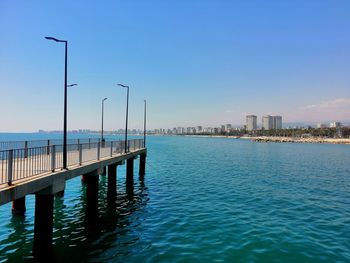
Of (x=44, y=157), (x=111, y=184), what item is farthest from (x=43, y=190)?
Result: (x=111, y=184)

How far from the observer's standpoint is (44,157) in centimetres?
1475

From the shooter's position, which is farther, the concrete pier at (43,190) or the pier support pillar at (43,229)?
the pier support pillar at (43,229)

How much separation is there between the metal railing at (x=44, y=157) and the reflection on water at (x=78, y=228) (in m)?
2.98

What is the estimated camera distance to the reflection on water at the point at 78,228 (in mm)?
11711

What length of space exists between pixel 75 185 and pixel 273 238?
66.0 ft

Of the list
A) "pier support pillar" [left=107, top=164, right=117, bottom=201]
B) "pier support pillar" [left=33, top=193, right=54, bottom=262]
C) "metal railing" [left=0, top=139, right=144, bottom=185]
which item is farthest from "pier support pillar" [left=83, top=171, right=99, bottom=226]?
"pier support pillar" [left=33, top=193, right=54, bottom=262]

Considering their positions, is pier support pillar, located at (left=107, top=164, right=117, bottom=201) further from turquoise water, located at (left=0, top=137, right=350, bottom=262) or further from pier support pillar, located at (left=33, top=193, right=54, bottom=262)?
pier support pillar, located at (left=33, top=193, right=54, bottom=262)

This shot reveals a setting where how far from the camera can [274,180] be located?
31.2 m

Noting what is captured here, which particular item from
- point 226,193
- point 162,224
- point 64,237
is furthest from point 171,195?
point 64,237

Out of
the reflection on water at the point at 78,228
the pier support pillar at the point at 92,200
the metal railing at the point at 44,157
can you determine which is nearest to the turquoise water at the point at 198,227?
the reflection on water at the point at 78,228

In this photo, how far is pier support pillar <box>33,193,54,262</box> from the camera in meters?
11.1

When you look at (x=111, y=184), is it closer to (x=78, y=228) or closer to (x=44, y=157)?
(x=78, y=228)

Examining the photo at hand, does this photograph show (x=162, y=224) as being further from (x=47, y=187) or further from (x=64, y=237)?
(x=47, y=187)

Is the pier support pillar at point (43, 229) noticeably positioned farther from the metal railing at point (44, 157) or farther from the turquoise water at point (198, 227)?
the metal railing at point (44, 157)
